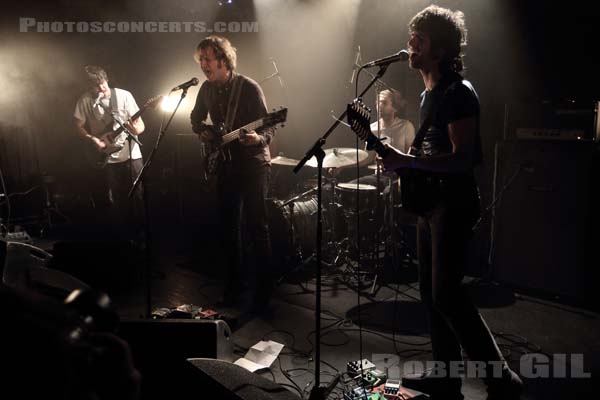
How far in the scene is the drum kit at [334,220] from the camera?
5215mm

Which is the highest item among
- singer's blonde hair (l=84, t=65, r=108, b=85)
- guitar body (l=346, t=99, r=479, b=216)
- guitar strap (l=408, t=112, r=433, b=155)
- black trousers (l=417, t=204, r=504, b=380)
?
singer's blonde hair (l=84, t=65, r=108, b=85)

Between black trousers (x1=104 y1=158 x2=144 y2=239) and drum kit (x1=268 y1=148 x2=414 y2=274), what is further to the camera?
black trousers (x1=104 y1=158 x2=144 y2=239)

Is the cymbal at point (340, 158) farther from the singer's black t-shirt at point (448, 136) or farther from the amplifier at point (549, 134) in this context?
the singer's black t-shirt at point (448, 136)

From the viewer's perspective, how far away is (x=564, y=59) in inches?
187

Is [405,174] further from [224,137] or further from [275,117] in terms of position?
[224,137]

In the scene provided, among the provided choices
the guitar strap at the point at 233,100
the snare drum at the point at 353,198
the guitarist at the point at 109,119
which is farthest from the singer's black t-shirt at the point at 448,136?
the guitarist at the point at 109,119

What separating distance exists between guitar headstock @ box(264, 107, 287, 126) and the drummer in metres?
2.06

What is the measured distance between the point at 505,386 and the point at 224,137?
106 inches

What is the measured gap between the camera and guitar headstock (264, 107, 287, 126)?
3.81m

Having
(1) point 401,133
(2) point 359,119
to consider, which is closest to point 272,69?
(1) point 401,133

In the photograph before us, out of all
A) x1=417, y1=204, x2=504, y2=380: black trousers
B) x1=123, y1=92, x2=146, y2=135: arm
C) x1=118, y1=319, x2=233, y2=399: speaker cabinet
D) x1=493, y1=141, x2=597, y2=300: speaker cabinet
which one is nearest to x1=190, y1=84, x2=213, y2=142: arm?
x1=123, y1=92, x2=146, y2=135: arm

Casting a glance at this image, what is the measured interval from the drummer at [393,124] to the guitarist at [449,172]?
311 cm

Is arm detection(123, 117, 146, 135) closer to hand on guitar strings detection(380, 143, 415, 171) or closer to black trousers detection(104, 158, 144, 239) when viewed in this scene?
black trousers detection(104, 158, 144, 239)

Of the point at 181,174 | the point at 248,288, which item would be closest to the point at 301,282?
the point at 248,288
